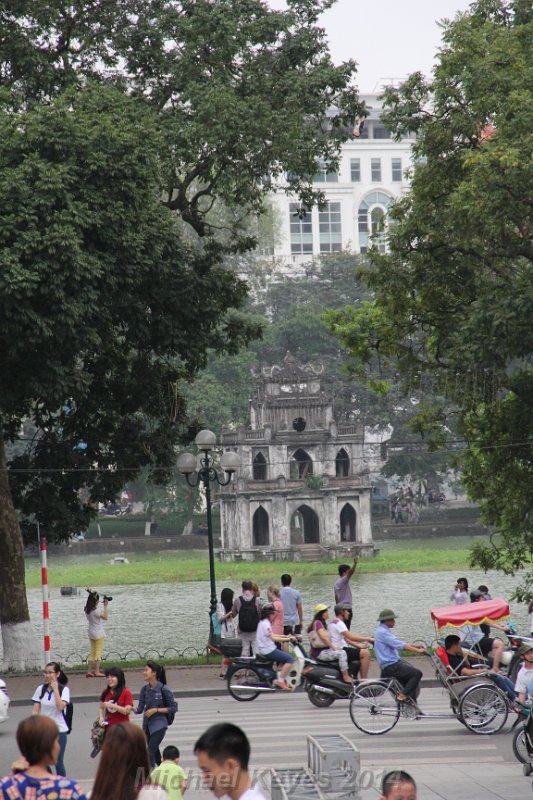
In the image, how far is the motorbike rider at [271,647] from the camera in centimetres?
1680

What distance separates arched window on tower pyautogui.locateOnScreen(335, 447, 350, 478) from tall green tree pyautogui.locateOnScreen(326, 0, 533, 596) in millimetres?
44974

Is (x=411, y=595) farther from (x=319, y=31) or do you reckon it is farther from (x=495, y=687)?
(x=495, y=687)

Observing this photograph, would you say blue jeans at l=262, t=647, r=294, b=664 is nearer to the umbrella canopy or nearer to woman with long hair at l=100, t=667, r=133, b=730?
the umbrella canopy

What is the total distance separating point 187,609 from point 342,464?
96.1 ft

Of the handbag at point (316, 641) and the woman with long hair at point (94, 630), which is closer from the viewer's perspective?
the handbag at point (316, 641)

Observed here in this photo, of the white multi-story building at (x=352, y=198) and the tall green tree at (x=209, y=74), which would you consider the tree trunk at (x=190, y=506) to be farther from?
the tall green tree at (x=209, y=74)

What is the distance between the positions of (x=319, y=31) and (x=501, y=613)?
1293 cm

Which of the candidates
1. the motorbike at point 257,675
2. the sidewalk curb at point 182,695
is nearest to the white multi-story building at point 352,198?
the sidewalk curb at point 182,695

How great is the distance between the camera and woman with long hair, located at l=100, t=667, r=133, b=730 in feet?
36.1

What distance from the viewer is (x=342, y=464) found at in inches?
2879

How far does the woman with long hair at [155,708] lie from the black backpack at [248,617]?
308 inches

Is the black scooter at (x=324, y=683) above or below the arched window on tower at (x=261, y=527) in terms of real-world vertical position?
above

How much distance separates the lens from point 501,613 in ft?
52.2

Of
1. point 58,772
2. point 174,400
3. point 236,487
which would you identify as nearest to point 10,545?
point 174,400
